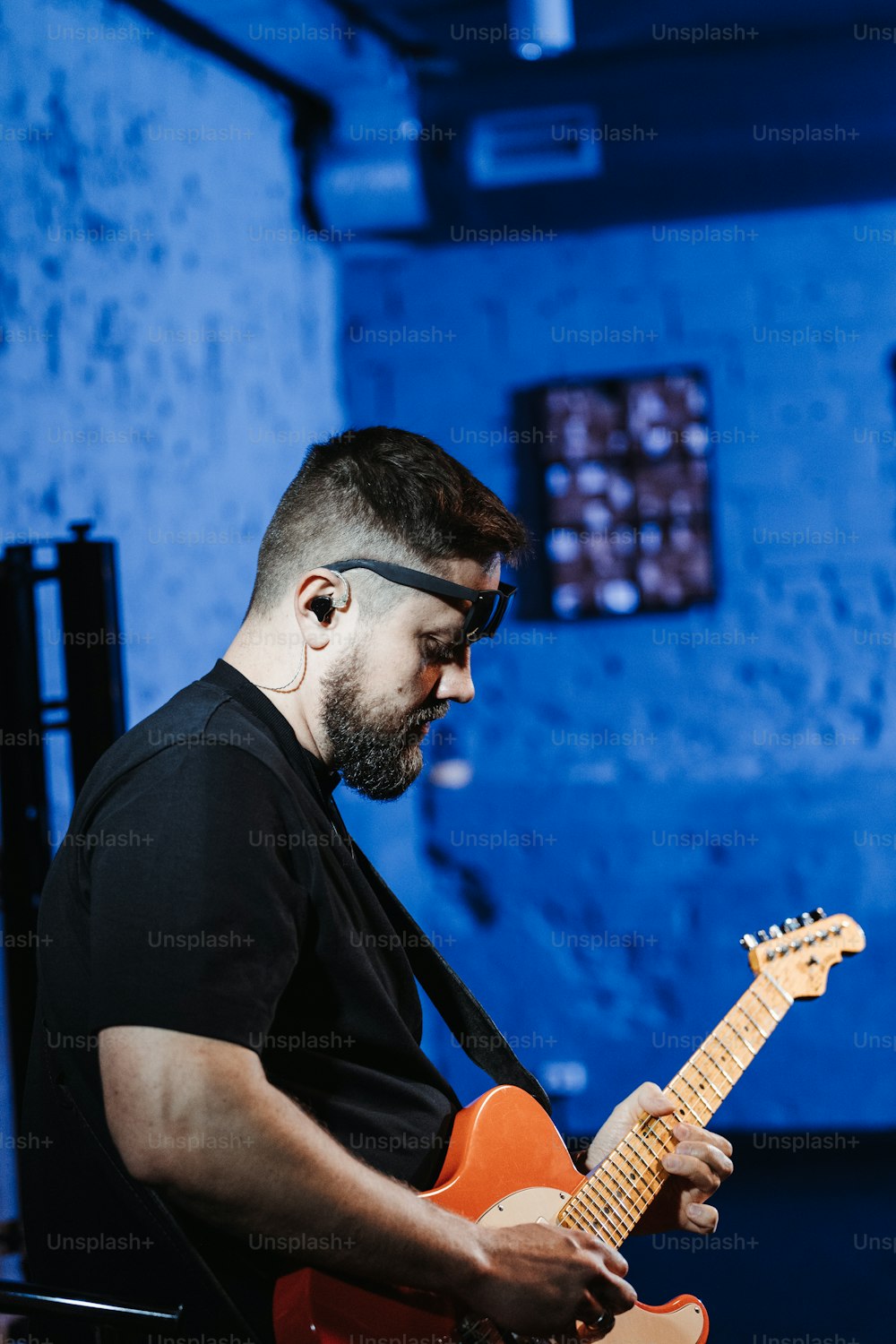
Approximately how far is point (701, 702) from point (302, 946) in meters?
3.26

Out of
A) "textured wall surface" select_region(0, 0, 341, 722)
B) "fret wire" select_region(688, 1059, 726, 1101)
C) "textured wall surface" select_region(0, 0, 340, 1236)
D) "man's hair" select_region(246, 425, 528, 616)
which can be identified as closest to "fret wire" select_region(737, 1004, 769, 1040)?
"fret wire" select_region(688, 1059, 726, 1101)

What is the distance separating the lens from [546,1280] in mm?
1399

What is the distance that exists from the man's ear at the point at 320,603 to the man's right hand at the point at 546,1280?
2.42 feet

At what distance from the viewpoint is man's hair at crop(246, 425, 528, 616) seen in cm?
157

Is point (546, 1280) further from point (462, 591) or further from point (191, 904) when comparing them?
point (462, 591)

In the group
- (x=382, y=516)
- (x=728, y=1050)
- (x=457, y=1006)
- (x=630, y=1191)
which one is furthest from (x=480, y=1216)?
(x=382, y=516)

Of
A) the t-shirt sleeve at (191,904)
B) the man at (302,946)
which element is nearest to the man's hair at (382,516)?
the man at (302,946)

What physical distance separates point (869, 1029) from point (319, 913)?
349cm

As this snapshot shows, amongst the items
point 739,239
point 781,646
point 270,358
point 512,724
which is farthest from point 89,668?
point 739,239

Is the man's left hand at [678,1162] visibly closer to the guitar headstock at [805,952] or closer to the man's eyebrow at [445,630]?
the guitar headstock at [805,952]

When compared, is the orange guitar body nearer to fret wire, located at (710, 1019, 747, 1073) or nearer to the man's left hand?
the man's left hand

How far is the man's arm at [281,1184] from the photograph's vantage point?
45.3 inches

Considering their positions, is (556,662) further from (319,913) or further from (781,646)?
(319,913)

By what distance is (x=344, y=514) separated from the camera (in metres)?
1.60
